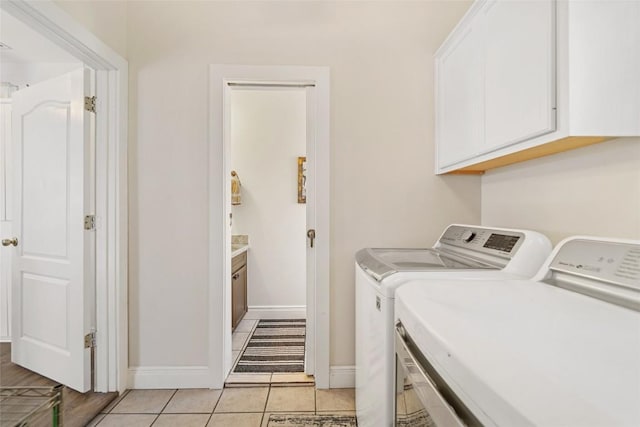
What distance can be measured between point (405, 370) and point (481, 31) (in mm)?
1559

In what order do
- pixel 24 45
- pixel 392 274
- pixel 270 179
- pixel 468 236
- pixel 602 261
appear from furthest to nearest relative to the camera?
pixel 270 179, pixel 24 45, pixel 468 236, pixel 392 274, pixel 602 261

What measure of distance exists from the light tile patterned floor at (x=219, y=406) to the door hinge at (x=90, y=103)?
1.78 metres

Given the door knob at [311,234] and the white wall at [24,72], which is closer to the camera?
the door knob at [311,234]

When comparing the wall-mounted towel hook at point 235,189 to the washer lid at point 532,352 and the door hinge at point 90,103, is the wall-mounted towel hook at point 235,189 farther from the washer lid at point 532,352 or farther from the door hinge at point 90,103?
the washer lid at point 532,352

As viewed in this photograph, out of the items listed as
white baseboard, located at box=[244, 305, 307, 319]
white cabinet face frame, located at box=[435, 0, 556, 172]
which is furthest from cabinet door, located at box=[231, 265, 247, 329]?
white cabinet face frame, located at box=[435, 0, 556, 172]

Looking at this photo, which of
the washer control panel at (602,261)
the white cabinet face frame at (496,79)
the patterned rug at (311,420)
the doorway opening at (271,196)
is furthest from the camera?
the doorway opening at (271,196)

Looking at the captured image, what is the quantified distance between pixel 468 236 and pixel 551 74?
0.88m

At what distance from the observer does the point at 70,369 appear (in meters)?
1.90

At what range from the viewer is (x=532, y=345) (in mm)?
553

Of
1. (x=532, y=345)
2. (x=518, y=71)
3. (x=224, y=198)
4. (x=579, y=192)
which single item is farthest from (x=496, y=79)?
(x=224, y=198)

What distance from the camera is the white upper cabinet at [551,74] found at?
102 centimetres

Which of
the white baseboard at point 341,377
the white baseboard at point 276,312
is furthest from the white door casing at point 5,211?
the white baseboard at point 341,377

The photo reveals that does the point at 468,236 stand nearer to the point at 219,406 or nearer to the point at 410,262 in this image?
the point at 410,262

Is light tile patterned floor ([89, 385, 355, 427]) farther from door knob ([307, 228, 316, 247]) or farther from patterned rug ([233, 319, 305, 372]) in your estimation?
door knob ([307, 228, 316, 247])
